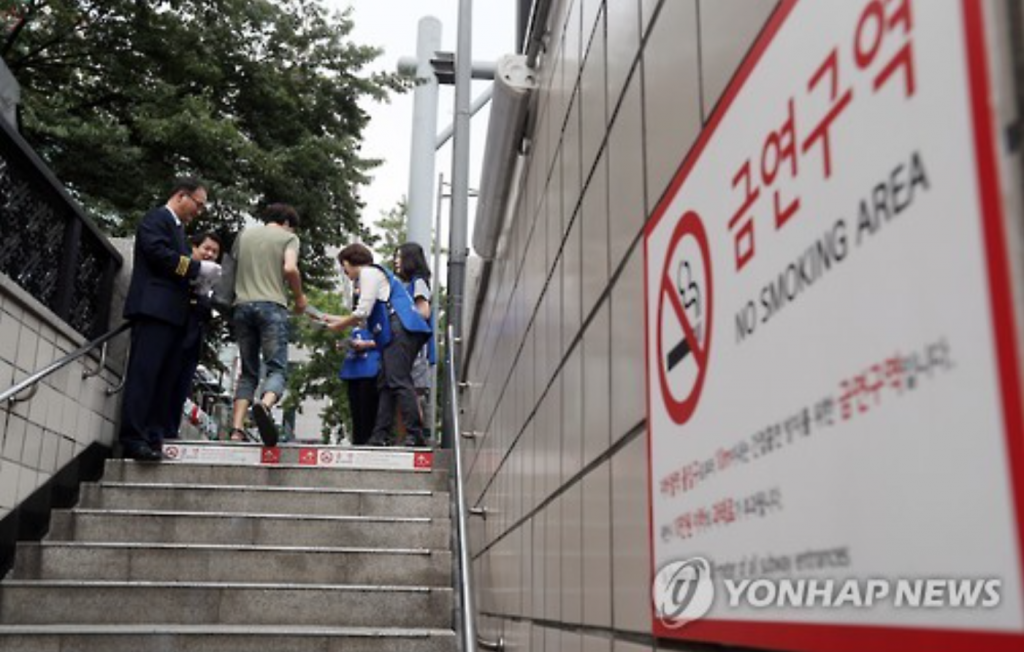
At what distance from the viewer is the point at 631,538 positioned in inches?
52.9

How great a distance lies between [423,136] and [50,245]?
18.8 ft

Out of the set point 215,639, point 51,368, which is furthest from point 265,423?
point 215,639

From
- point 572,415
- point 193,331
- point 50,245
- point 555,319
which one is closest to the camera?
point 572,415

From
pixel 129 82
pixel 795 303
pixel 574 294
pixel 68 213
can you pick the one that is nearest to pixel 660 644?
pixel 795 303

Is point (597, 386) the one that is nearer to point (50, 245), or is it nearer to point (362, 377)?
point (50, 245)

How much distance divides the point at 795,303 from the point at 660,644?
0.55 meters

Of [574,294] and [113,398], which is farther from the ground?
[113,398]

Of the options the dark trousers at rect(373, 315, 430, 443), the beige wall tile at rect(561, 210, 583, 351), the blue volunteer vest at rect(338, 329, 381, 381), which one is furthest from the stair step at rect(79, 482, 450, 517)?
the beige wall tile at rect(561, 210, 583, 351)

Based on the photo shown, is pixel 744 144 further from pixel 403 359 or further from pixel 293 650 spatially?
pixel 403 359

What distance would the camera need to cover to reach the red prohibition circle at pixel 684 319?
1007 millimetres

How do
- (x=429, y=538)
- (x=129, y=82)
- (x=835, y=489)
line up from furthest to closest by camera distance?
(x=129, y=82), (x=429, y=538), (x=835, y=489)

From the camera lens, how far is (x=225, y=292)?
5.70 m

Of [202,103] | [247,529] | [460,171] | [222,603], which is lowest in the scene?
[222,603]

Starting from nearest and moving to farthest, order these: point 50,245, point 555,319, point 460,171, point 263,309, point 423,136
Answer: point 555,319 → point 50,245 → point 263,309 → point 460,171 → point 423,136
